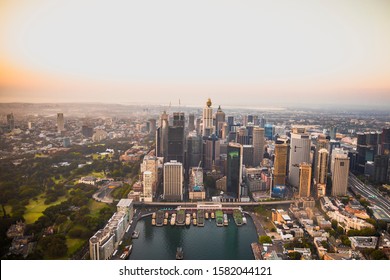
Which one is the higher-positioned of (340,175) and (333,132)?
(333,132)

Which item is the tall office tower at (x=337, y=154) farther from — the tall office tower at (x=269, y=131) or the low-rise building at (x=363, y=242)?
the low-rise building at (x=363, y=242)

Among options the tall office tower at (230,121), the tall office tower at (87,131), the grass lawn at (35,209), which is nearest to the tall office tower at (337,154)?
the tall office tower at (230,121)

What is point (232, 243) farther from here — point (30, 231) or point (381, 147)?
point (381, 147)

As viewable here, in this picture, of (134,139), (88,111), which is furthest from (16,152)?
(134,139)

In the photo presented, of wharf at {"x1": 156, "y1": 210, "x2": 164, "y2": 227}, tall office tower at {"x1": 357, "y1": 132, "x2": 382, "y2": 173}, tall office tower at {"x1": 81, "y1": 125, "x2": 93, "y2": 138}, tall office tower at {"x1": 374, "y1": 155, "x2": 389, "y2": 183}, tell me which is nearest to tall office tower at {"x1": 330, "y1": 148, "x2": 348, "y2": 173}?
tall office tower at {"x1": 357, "y1": 132, "x2": 382, "y2": 173}

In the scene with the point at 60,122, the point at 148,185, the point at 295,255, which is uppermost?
the point at 60,122

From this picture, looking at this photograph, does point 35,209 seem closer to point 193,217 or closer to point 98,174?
point 98,174

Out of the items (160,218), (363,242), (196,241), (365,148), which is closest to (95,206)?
(160,218)

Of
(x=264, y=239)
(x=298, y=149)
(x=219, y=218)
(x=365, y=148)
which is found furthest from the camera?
(x=298, y=149)
